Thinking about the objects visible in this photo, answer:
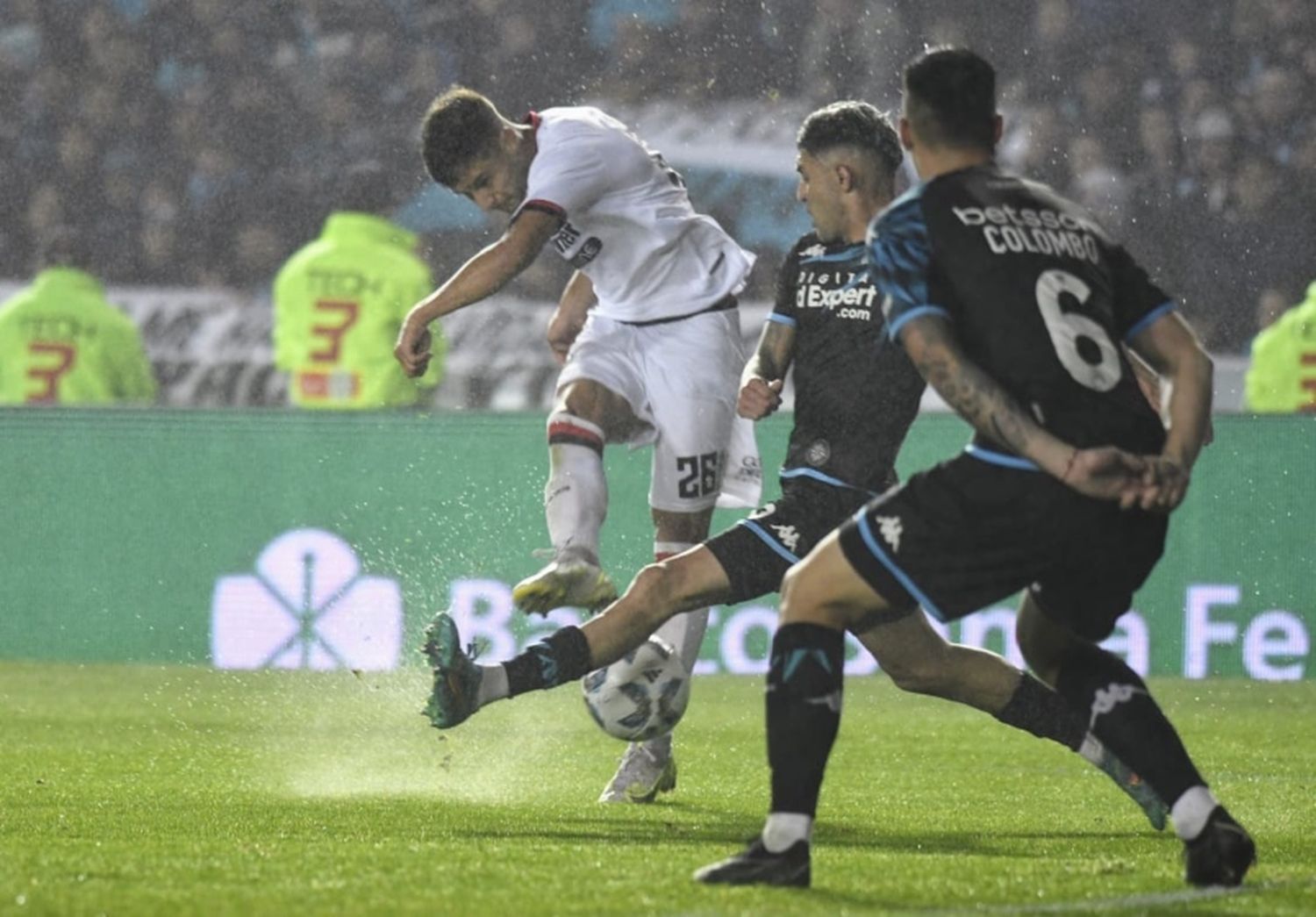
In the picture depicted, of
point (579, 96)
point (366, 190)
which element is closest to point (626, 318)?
point (366, 190)

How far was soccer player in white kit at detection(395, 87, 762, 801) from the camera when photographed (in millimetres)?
6273

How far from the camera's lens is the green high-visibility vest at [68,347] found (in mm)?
11930

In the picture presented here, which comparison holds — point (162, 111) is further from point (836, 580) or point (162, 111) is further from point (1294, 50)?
point (836, 580)

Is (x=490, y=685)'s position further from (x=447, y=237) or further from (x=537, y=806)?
(x=447, y=237)

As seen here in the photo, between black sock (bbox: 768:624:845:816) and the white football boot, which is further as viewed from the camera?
the white football boot

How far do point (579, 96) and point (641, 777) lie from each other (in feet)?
21.8

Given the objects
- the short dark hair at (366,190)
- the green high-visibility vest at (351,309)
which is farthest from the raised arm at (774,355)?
the short dark hair at (366,190)

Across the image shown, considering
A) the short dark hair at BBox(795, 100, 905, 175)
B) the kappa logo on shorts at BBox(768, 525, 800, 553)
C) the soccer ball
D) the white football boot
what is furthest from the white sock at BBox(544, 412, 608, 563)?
the short dark hair at BBox(795, 100, 905, 175)

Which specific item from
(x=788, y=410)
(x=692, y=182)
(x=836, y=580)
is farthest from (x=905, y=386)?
(x=692, y=182)

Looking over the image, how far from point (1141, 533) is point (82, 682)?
6621 millimetres

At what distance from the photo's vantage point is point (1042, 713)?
6.00 metres

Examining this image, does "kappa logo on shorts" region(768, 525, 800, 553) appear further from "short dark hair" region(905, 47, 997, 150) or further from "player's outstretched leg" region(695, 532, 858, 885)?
"short dark hair" region(905, 47, 997, 150)

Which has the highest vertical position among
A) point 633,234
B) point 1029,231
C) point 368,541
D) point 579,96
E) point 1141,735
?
point 579,96

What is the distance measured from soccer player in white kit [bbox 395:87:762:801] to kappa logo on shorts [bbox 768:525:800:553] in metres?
0.55
